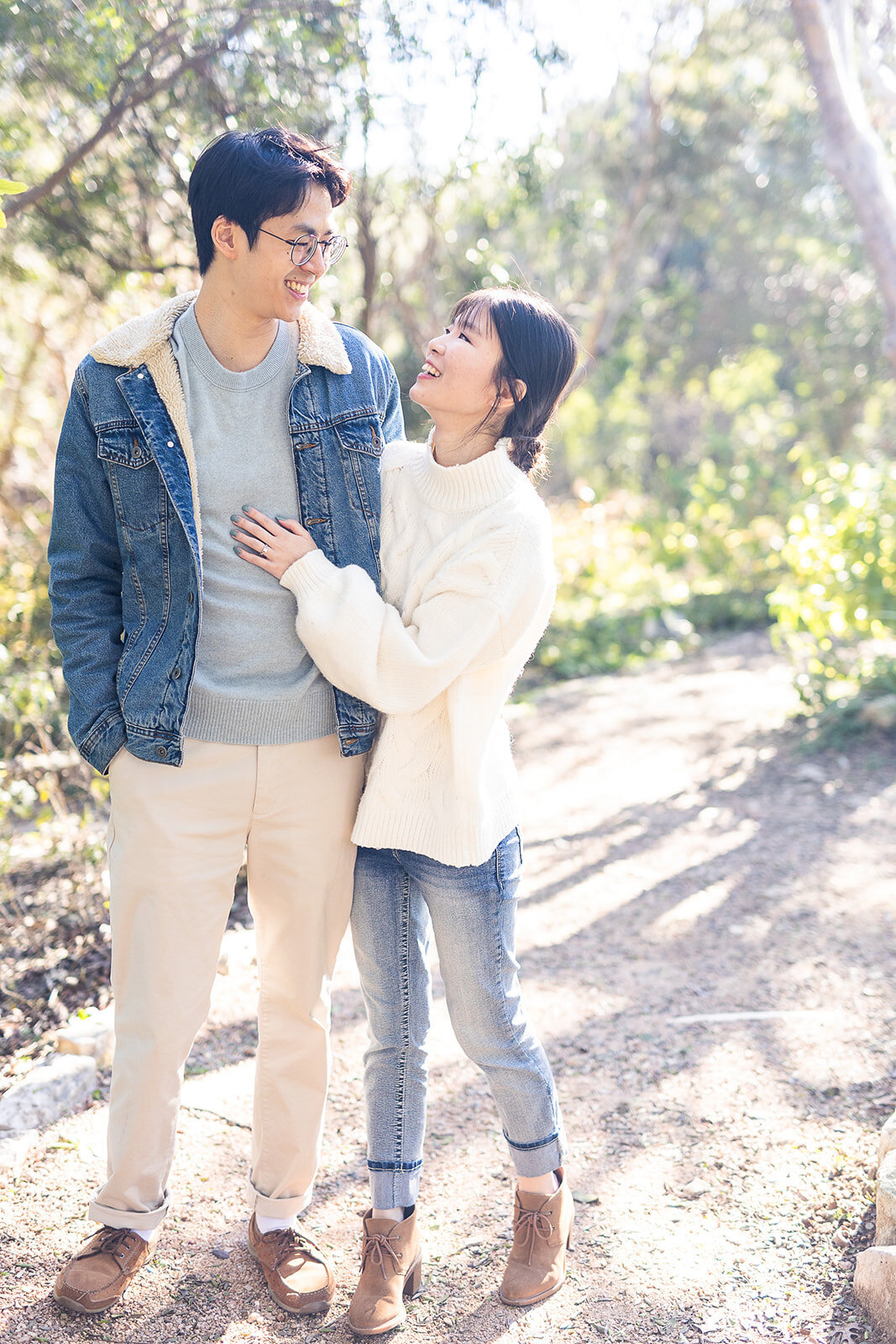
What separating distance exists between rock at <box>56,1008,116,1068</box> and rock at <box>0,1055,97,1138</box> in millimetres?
35

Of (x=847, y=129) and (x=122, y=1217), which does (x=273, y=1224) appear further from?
(x=847, y=129)

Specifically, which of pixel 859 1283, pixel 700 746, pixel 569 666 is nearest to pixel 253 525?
pixel 859 1283

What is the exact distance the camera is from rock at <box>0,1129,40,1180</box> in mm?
2279

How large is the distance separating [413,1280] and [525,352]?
1727 millimetres

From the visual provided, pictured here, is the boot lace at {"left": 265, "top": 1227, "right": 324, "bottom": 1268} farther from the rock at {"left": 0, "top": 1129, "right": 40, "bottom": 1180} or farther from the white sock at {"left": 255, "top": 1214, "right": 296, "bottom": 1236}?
the rock at {"left": 0, "top": 1129, "right": 40, "bottom": 1180}

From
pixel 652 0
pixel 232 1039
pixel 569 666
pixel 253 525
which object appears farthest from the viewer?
pixel 652 0

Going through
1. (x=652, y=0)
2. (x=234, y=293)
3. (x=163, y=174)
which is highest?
(x=652, y=0)

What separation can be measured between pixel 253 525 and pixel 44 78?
3.15 metres

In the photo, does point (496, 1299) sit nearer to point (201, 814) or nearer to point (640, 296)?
point (201, 814)

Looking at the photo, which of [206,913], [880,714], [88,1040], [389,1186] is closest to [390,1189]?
[389,1186]

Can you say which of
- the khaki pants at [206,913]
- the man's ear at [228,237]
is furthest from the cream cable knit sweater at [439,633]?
the man's ear at [228,237]

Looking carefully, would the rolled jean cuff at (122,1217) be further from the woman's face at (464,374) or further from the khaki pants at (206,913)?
the woman's face at (464,374)

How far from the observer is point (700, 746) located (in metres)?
5.71

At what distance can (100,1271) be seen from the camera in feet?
6.14
